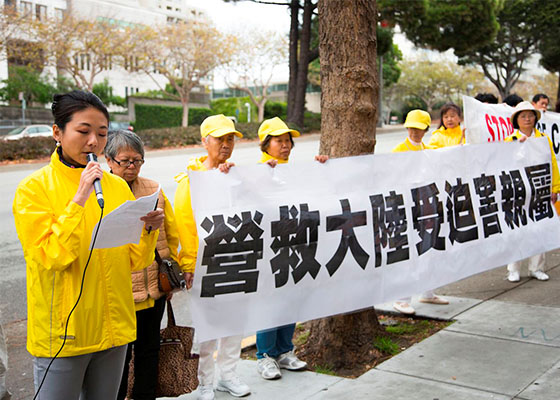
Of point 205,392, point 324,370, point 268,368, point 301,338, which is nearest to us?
point 205,392

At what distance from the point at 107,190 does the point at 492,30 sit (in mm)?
28695

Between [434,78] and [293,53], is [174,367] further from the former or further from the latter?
[434,78]

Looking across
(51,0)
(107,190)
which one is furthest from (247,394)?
(51,0)

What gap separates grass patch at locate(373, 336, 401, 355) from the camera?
475cm

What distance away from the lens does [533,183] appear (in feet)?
17.8

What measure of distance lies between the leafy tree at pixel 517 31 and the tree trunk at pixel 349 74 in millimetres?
27687

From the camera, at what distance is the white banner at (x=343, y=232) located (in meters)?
3.70

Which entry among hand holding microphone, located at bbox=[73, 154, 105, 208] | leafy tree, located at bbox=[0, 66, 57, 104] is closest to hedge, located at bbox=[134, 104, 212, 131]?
leafy tree, located at bbox=[0, 66, 57, 104]

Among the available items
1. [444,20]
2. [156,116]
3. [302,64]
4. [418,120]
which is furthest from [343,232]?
[156,116]

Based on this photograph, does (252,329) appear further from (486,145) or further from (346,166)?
(486,145)

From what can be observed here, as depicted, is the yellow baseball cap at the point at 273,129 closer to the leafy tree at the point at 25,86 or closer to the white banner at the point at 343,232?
the white banner at the point at 343,232

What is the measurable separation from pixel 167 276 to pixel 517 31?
36160mm

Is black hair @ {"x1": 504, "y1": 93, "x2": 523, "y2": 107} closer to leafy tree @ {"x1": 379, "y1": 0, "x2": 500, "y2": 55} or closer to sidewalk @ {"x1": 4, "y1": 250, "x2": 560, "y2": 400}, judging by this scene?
sidewalk @ {"x1": 4, "y1": 250, "x2": 560, "y2": 400}

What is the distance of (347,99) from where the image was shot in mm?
4641
